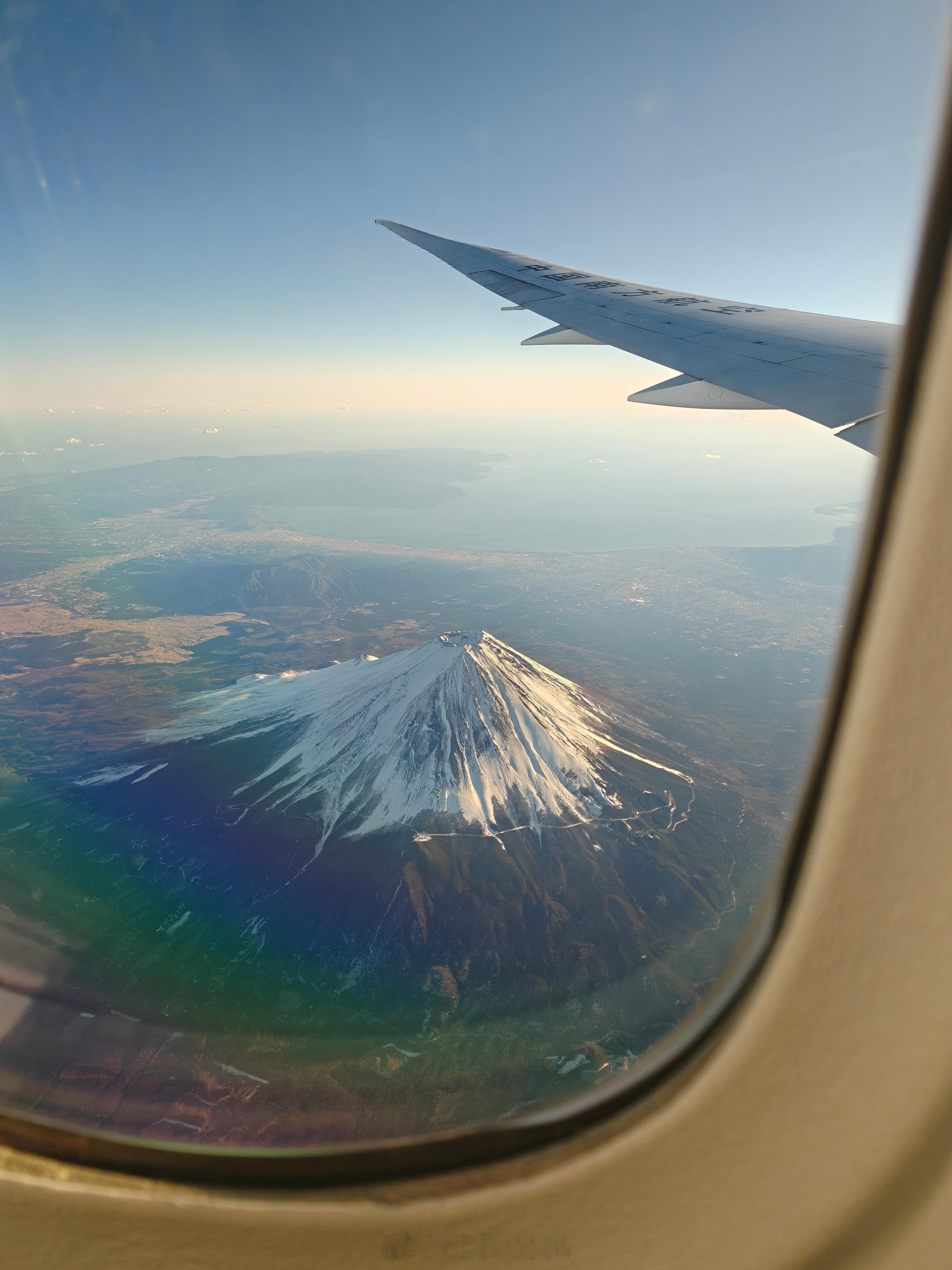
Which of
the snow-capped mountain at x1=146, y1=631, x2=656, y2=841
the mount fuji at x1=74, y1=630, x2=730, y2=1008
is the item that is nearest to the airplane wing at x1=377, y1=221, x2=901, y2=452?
the mount fuji at x1=74, y1=630, x2=730, y2=1008

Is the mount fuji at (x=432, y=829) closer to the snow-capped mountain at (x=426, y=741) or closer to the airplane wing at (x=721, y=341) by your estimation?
the snow-capped mountain at (x=426, y=741)

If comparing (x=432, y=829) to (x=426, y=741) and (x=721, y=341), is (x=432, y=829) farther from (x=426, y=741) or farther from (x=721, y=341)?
(x=721, y=341)

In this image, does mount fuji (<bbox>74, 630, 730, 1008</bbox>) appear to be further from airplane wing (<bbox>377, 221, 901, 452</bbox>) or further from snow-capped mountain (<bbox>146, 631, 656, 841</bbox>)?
airplane wing (<bbox>377, 221, 901, 452</bbox>)

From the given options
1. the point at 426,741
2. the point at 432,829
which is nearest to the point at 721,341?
the point at 432,829

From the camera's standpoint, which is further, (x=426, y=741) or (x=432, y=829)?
(x=426, y=741)

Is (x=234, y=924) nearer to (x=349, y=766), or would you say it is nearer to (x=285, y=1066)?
(x=285, y=1066)

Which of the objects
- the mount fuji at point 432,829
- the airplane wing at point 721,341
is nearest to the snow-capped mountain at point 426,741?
the mount fuji at point 432,829

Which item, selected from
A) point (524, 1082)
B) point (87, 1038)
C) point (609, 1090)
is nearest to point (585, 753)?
point (524, 1082)
